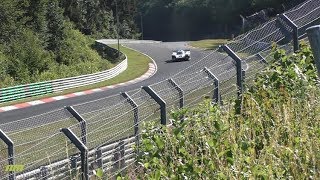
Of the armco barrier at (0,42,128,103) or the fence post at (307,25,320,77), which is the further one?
the armco barrier at (0,42,128,103)

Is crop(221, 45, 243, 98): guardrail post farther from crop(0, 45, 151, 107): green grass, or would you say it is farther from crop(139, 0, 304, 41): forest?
crop(139, 0, 304, 41): forest

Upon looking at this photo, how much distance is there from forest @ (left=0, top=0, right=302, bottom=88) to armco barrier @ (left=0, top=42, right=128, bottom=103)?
319 cm

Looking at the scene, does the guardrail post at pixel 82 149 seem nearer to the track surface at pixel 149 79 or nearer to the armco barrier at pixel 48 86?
the track surface at pixel 149 79

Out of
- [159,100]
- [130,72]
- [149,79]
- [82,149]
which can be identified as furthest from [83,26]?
[82,149]

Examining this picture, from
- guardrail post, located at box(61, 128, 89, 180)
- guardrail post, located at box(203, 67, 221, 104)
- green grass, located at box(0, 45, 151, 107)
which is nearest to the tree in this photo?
green grass, located at box(0, 45, 151, 107)

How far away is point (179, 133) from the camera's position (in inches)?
158

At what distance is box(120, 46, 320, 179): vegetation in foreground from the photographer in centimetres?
349

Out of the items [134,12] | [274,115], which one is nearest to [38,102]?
[274,115]

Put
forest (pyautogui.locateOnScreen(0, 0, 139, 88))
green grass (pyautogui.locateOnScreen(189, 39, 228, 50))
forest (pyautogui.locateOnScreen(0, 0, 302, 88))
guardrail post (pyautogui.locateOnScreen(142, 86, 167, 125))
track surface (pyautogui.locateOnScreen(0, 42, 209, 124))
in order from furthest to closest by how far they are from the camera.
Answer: green grass (pyautogui.locateOnScreen(189, 39, 228, 50))
forest (pyautogui.locateOnScreen(0, 0, 302, 88))
forest (pyautogui.locateOnScreen(0, 0, 139, 88))
track surface (pyautogui.locateOnScreen(0, 42, 209, 124))
guardrail post (pyautogui.locateOnScreen(142, 86, 167, 125))

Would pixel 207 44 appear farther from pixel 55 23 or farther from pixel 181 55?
pixel 55 23

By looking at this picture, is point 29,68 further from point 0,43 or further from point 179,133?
point 179,133

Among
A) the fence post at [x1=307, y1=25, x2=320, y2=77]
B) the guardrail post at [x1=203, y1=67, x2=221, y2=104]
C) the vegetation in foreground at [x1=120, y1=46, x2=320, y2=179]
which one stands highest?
the fence post at [x1=307, y1=25, x2=320, y2=77]

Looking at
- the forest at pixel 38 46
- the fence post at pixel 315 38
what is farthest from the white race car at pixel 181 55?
the fence post at pixel 315 38

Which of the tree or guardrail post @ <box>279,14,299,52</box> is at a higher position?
guardrail post @ <box>279,14,299,52</box>
